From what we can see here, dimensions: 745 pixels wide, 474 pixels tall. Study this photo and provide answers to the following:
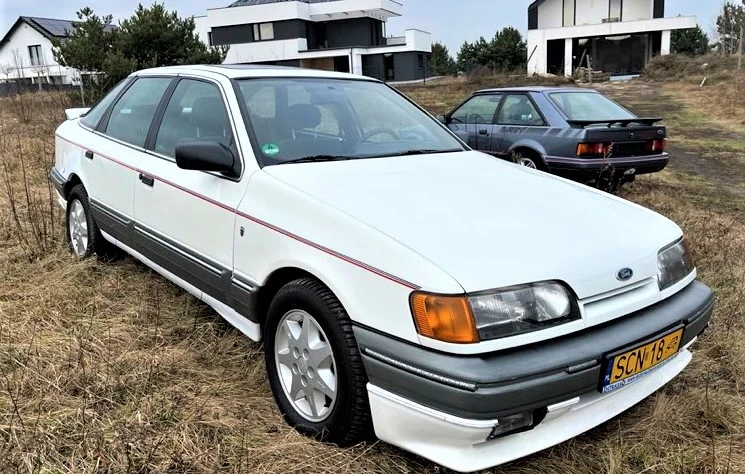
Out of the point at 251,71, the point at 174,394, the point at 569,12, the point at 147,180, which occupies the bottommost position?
the point at 174,394

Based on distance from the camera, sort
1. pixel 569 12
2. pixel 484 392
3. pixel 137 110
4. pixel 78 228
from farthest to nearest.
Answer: pixel 569 12
pixel 78 228
pixel 137 110
pixel 484 392

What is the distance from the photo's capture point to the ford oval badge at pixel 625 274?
91.2 inches

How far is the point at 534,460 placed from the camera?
8.16ft

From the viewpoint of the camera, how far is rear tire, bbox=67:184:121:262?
4.46 metres

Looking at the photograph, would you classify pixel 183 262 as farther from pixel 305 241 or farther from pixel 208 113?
pixel 305 241

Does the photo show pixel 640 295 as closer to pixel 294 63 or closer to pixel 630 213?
pixel 630 213

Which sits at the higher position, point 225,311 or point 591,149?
point 591,149

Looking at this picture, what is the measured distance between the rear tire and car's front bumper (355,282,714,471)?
9.76ft

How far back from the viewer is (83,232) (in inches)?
184

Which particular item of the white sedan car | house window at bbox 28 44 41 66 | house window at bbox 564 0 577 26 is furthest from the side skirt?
house window at bbox 28 44 41 66

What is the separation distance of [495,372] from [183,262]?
1.95 m

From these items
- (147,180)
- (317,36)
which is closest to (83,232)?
(147,180)

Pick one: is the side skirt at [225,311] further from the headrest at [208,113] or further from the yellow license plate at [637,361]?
the yellow license plate at [637,361]

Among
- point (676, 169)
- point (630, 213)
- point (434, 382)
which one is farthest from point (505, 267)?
point (676, 169)
